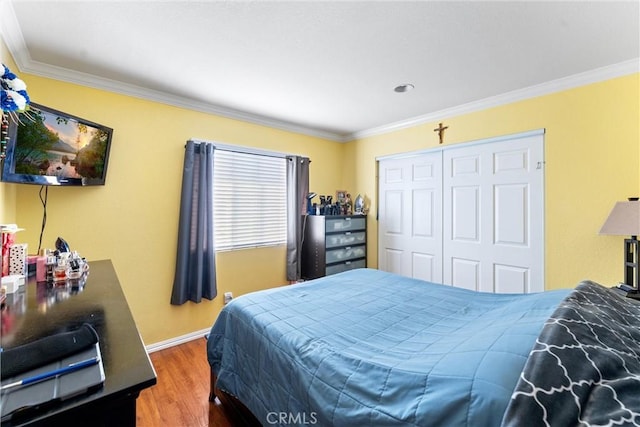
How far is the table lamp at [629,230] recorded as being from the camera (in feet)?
6.19

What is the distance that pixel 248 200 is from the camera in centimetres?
337

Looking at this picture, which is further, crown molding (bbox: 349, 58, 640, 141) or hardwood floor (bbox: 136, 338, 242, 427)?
crown molding (bbox: 349, 58, 640, 141)

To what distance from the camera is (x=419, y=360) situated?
3.58ft

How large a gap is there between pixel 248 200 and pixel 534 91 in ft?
10.0

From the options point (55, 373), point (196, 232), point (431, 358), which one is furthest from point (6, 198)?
point (431, 358)

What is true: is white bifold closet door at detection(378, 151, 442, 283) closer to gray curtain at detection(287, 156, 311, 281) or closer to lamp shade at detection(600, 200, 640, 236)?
gray curtain at detection(287, 156, 311, 281)

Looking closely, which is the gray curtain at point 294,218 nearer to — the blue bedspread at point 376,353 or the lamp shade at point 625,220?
the blue bedspread at point 376,353

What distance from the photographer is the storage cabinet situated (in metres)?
3.54

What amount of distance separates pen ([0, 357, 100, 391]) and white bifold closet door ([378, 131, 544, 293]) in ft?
10.5

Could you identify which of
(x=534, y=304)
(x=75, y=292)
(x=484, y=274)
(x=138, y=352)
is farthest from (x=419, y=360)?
(x=484, y=274)

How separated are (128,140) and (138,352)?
2367mm

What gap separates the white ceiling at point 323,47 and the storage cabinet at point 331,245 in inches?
58.6

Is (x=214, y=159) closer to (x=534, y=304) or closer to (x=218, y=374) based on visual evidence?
(x=218, y=374)

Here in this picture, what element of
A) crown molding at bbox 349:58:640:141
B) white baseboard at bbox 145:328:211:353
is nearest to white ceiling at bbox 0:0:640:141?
crown molding at bbox 349:58:640:141
